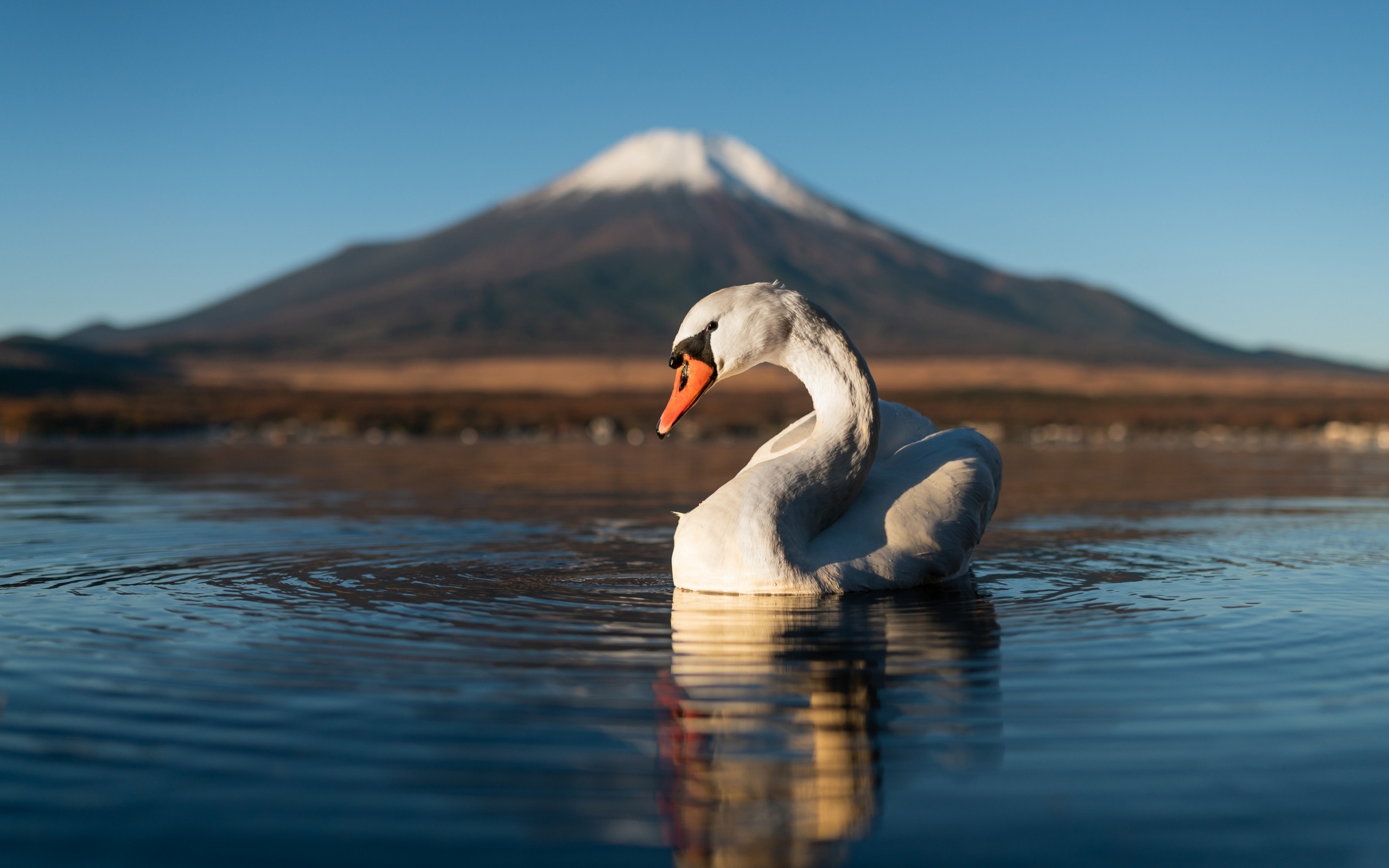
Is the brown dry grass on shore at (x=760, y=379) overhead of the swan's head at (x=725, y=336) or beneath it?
overhead

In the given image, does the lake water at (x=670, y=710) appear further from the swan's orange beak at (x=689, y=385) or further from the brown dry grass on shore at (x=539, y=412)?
the brown dry grass on shore at (x=539, y=412)

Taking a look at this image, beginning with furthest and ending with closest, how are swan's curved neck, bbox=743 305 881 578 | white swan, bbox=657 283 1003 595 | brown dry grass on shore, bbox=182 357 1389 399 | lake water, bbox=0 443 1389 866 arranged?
brown dry grass on shore, bbox=182 357 1389 399 < swan's curved neck, bbox=743 305 881 578 < white swan, bbox=657 283 1003 595 < lake water, bbox=0 443 1389 866

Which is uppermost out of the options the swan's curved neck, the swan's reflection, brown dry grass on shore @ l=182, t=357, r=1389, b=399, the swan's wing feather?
brown dry grass on shore @ l=182, t=357, r=1389, b=399

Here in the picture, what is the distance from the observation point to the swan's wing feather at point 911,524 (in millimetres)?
7992

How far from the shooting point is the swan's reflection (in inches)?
147

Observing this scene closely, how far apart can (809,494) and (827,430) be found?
0.52 meters

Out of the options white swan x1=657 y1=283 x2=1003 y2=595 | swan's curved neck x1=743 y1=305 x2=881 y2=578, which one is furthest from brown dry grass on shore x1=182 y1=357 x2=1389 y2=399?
swan's curved neck x1=743 y1=305 x2=881 y2=578

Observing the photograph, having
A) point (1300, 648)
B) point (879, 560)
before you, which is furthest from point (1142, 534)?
point (1300, 648)

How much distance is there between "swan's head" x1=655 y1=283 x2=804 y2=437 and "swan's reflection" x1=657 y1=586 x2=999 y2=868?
4.51 ft

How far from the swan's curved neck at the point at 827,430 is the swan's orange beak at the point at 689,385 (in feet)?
1.67

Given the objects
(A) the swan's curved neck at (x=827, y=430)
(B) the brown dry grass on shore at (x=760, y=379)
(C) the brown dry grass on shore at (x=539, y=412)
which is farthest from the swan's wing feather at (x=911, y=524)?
(B) the brown dry grass on shore at (x=760, y=379)

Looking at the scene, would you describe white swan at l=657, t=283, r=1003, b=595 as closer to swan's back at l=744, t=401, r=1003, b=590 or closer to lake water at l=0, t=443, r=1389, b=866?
swan's back at l=744, t=401, r=1003, b=590

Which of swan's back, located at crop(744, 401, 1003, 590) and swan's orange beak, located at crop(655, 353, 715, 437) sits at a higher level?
swan's orange beak, located at crop(655, 353, 715, 437)

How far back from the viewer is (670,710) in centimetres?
504
